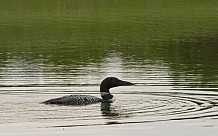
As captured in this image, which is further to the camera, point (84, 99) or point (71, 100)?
point (84, 99)

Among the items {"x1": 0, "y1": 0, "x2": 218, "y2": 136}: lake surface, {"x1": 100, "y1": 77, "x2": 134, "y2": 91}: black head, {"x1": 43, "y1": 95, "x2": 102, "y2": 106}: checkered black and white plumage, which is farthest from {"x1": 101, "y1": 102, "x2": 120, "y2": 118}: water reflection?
{"x1": 100, "y1": 77, "x2": 134, "y2": 91}: black head

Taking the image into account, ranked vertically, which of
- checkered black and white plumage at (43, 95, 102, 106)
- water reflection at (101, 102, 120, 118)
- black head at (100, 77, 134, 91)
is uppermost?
black head at (100, 77, 134, 91)

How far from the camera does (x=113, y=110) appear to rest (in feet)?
75.2

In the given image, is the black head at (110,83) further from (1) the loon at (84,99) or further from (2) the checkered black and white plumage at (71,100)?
(2) the checkered black and white plumage at (71,100)

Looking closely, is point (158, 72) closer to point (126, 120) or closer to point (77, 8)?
point (126, 120)

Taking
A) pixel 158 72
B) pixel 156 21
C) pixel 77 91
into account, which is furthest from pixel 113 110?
pixel 156 21

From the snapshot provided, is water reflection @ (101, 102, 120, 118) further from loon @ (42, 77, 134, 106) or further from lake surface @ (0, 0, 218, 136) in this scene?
loon @ (42, 77, 134, 106)

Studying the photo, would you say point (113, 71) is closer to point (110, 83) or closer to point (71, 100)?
point (110, 83)

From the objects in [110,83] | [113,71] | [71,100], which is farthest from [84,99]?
[113,71]

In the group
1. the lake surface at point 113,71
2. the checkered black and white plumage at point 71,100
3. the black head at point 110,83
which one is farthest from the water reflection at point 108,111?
the black head at point 110,83

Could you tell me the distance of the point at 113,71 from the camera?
109 ft

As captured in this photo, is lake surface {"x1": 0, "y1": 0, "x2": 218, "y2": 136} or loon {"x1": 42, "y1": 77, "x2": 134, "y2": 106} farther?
loon {"x1": 42, "y1": 77, "x2": 134, "y2": 106}

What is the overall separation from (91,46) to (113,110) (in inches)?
974

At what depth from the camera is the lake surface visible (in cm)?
2046
